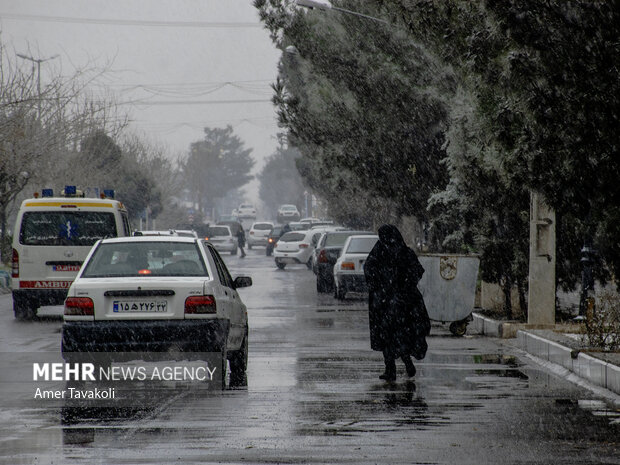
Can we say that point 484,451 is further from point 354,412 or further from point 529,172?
point 529,172

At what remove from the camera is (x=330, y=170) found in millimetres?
32125

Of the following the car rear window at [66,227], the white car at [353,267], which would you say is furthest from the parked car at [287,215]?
the car rear window at [66,227]

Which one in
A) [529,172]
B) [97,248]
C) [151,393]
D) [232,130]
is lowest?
[151,393]

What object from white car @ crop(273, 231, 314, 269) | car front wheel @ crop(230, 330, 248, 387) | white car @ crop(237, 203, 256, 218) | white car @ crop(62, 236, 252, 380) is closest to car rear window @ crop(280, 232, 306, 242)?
white car @ crop(273, 231, 314, 269)

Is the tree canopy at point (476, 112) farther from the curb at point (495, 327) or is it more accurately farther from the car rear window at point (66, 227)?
the car rear window at point (66, 227)

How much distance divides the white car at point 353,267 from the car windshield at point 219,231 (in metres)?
36.2

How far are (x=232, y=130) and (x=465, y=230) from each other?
155282mm

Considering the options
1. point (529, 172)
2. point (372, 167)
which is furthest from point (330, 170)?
point (529, 172)

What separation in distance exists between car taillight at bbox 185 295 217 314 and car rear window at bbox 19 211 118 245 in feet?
32.8

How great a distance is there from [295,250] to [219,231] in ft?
54.7

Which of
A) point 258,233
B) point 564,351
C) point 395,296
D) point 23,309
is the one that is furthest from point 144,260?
point 258,233

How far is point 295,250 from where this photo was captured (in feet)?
154

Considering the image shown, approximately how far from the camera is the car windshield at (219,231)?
6284 cm

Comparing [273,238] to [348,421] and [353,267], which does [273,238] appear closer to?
[353,267]
